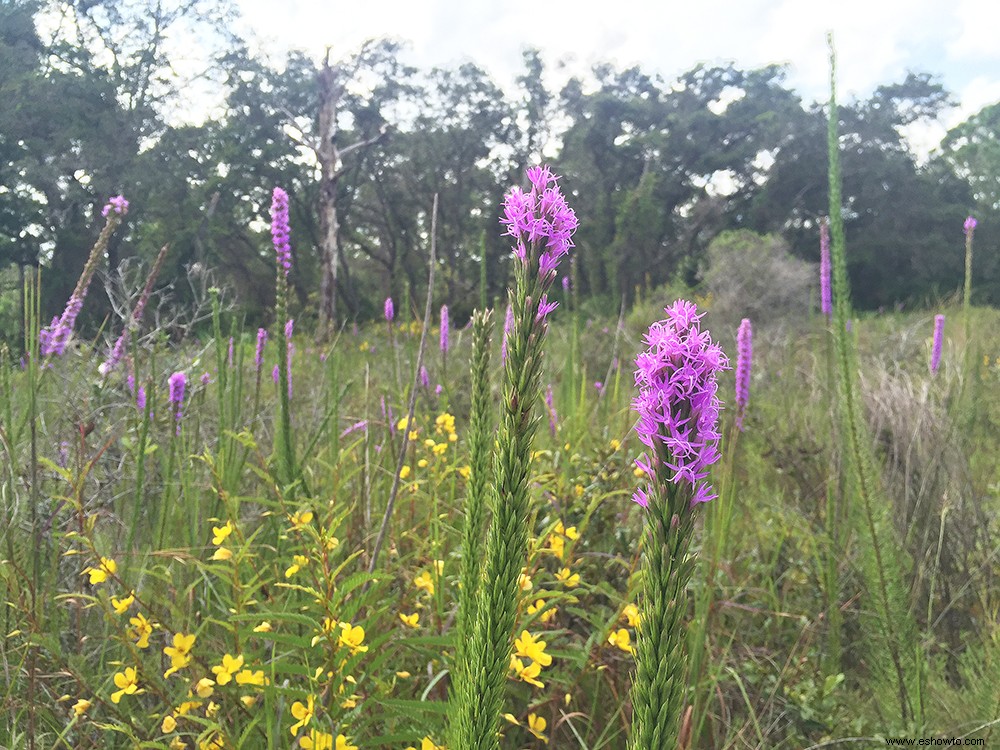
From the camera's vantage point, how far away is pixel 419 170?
88.9ft

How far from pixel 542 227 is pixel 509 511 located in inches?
11.6

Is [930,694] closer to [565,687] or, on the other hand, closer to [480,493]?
[565,687]

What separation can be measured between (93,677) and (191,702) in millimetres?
481

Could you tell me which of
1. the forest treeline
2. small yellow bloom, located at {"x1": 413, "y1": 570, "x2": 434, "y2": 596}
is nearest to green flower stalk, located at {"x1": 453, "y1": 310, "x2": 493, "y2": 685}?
small yellow bloom, located at {"x1": 413, "y1": 570, "x2": 434, "y2": 596}

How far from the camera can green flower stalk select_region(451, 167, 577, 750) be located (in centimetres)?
60

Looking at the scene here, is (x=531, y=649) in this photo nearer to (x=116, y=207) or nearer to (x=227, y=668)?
(x=227, y=668)

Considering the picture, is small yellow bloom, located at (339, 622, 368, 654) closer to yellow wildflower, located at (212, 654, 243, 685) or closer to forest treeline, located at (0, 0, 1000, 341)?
yellow wildflower, located at (212, 654, 243, 685)

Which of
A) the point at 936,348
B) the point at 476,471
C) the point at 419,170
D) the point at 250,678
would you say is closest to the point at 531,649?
the point at 250,678

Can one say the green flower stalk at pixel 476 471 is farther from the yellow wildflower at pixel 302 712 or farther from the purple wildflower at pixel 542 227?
the yellow wildflower at pixel 302 712

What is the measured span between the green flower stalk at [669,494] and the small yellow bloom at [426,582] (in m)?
0.99

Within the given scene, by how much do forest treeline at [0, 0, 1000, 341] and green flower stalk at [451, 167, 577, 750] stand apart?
686 inches

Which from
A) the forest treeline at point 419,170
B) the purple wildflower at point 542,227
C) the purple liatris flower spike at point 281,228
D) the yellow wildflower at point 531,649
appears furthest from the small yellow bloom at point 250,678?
the forest treeline at point 419,170

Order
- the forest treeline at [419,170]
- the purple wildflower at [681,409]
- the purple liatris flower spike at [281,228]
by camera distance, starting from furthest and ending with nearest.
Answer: the forest treeline at [419,170] < the purple liatris flower spike at [281,228] < the purple wildflower at [681,409]

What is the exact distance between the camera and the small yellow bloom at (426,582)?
1502 millimetres
